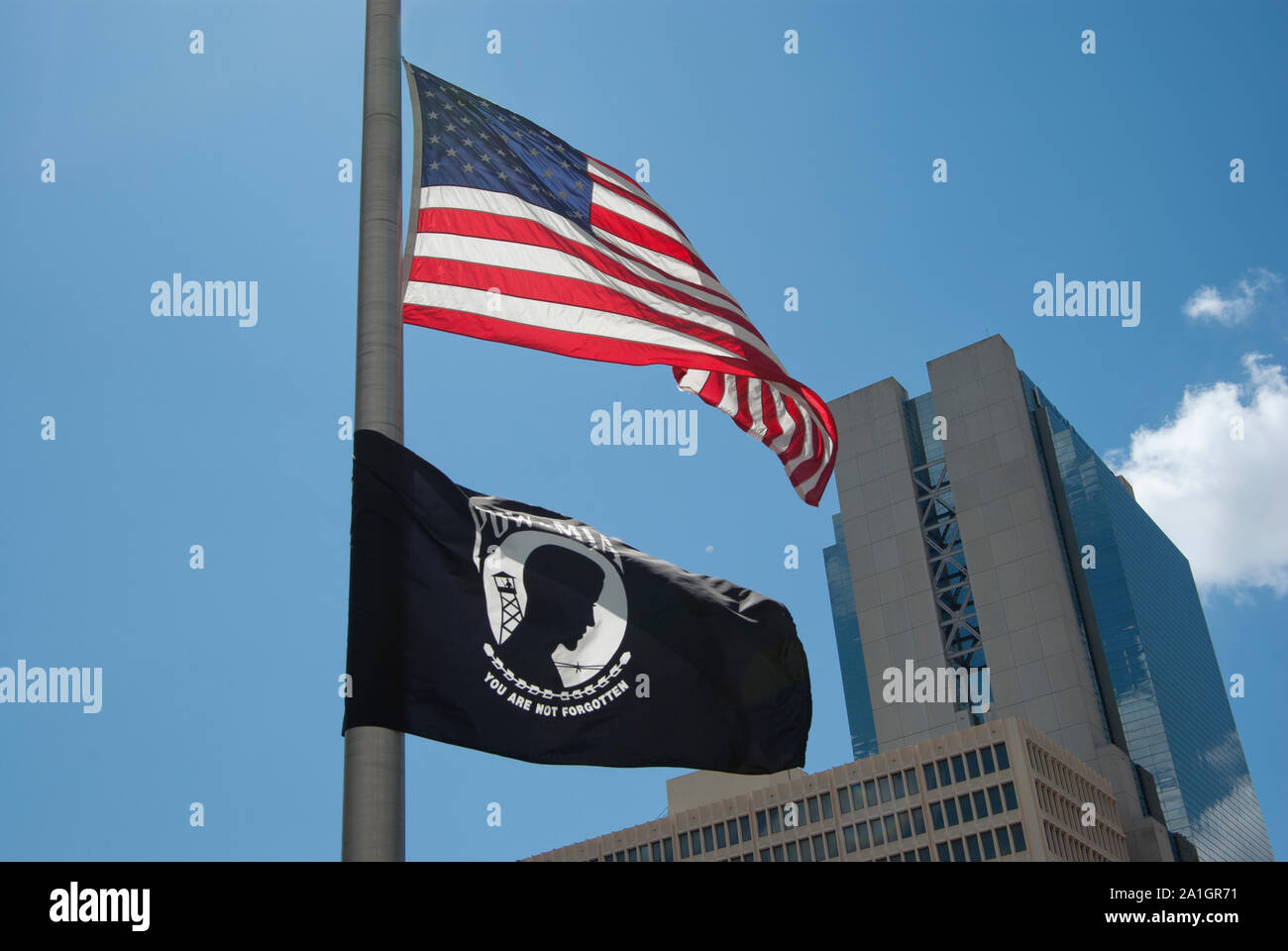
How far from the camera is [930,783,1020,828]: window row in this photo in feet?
385

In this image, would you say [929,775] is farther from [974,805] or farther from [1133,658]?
[1133,658]

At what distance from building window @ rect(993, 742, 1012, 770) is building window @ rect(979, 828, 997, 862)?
5.66 metres

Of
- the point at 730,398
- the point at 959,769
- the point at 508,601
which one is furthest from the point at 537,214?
the point at 959,769

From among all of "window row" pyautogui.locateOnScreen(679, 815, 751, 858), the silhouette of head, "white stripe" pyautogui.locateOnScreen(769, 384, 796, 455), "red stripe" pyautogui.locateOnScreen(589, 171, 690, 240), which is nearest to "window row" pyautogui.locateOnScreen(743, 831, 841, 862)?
"window row" pyautogui.locateOnScreen(679, 815, 751, 858)

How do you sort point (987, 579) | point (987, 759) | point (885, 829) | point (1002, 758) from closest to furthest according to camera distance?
point (1002, 758) → point (987, 759) → point (885, 829) → point (987, 579)

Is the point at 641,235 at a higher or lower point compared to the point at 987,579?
lower

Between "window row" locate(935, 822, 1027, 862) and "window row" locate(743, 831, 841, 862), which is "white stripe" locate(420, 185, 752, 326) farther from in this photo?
"window row" locate(743, 831, 841, 862)

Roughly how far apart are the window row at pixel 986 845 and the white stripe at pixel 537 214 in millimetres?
107085

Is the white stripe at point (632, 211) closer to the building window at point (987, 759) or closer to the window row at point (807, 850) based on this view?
the building window at point (987, 759)

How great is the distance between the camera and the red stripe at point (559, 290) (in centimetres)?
1306

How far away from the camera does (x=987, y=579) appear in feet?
503

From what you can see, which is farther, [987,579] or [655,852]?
[987,579]

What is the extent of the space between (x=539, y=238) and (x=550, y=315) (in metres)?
0.87
